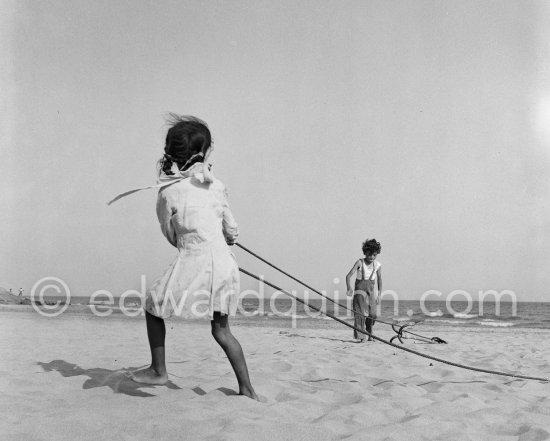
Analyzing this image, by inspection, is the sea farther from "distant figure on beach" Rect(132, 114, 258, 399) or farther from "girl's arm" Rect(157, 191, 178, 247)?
"girl's arm" Rect(157, 191, 178, 247)

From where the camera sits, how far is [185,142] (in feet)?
9.66

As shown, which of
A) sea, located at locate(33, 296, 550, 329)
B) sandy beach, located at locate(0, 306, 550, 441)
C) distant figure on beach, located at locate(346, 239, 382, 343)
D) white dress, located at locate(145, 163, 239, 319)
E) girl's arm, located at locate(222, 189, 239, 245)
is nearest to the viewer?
sandy beach, located at locate(0, 306, 550, 441)

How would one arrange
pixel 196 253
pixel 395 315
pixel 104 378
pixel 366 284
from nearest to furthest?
pixel 196 253 < pixel 104 378 < pixel 366 284 < pixel 395 315

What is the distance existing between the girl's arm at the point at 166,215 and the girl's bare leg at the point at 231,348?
1.65 ft

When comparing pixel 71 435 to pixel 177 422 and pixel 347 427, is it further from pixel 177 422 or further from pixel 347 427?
pixel 347 427

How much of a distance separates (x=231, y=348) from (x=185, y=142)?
119 centimetres

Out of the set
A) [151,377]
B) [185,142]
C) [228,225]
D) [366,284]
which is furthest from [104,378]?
[366,284]

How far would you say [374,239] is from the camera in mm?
7508

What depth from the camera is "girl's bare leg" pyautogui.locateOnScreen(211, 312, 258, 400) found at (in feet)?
9.15

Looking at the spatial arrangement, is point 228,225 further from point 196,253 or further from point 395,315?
point 395,315


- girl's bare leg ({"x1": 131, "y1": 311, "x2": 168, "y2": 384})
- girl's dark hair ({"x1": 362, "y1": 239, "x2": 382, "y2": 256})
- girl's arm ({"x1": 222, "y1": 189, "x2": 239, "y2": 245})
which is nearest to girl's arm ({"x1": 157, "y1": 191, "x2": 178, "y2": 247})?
girl's arm ({"x1": 222, "y1": 189, "x2": 239, "y2": 245})

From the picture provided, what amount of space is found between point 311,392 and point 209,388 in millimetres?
620

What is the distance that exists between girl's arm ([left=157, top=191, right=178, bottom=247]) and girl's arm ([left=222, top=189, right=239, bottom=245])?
11.7 inches

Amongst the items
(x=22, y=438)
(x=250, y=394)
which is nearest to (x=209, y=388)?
(x=250, y=394)
